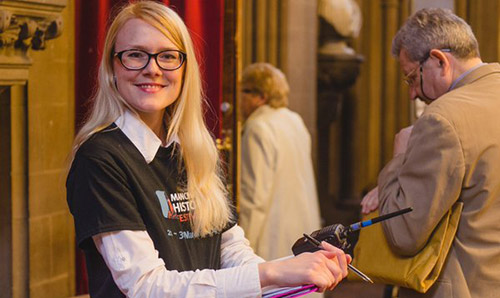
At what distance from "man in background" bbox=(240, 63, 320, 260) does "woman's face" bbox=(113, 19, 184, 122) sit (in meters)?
2.84

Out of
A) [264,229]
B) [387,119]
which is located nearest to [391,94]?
[387,119]

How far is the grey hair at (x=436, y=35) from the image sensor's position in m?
2.62

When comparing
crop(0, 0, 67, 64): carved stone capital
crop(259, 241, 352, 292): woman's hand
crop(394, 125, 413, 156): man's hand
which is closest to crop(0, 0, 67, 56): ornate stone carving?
crop(0, 0, 67, 64): carved stone capital

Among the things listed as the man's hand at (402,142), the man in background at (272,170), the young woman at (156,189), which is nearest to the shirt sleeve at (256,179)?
the man in background at (272,170)

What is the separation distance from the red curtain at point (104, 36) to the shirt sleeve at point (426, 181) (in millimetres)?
759

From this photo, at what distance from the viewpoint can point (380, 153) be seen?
→ 8.54 meters

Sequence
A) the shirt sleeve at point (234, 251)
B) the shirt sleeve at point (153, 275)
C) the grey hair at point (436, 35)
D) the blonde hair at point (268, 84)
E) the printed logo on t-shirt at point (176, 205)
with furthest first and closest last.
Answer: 1. the blonde hair at point (268, 84)
2. the grey hair at point (436, 35)
3. the shirt sleeve at point (234, 251)
4. the printed logo on t-shirt at point (176, 205)
5. the shirt sleeve at point (153, 275)

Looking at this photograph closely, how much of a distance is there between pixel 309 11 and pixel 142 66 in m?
4.94

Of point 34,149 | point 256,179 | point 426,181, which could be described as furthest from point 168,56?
point 256,179

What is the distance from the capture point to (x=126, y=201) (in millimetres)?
1781

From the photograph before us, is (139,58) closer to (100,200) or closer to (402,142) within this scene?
(100,200)

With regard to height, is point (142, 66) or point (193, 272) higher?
point (142, 66)

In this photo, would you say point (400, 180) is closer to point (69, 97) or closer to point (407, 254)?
point (407, 254)

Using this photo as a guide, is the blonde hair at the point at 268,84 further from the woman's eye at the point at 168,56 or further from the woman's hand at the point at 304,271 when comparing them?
the woman's hand at the point at 304,271
